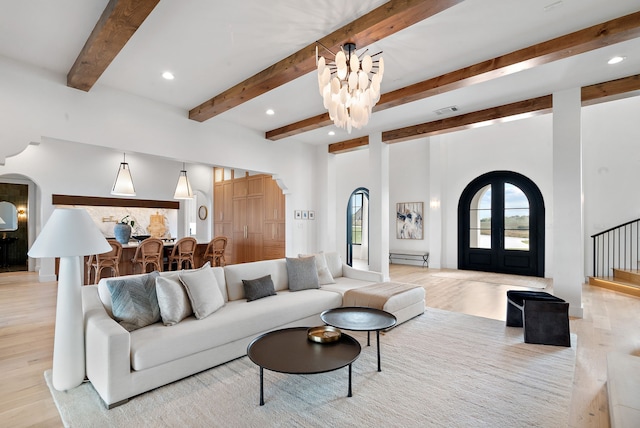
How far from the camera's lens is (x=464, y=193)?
352 inches

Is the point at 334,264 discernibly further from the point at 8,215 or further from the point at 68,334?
the point at 8,215

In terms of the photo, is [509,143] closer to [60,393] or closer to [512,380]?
[512,380]

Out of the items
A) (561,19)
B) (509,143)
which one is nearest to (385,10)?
(561,19)

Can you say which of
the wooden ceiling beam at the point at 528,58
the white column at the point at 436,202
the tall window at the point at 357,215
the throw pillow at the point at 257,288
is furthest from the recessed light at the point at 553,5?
the tall window at the point at 357,215

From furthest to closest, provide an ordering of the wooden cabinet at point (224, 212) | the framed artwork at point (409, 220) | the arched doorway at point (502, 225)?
the framed artwork at point (409, 220) → the wooden cabinet at point (224, 212) → the arched doorway at point (502, 225)

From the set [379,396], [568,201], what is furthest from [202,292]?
[568,201]

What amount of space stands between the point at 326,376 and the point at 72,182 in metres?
7.62

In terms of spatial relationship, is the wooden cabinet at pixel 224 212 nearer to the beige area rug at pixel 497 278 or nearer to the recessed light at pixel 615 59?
the beige area rug at pixel 497 278

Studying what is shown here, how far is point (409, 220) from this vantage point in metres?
9.91

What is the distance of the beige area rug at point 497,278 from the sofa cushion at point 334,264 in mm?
3835

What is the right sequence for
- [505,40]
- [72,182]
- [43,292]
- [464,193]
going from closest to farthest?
[505,40] < [43,292] < [72,182] < [464,193]

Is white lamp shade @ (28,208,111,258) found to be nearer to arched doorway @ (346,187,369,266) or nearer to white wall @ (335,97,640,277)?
white wall @ (335,97,640,277)

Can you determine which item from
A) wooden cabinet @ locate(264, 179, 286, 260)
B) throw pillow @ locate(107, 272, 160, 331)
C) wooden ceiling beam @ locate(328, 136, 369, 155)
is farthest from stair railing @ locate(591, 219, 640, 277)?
throw pillow @ locate(107, 272, 160, 331)

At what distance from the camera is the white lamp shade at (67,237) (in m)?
2.38
